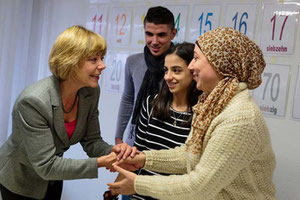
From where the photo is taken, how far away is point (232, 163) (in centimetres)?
115

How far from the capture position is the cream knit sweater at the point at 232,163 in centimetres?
114

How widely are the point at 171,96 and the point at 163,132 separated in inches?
8.8

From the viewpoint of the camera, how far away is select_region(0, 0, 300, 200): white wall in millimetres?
2068

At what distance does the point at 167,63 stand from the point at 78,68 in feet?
1.60

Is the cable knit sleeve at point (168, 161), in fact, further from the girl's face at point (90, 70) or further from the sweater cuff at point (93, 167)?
the girl's face at point (90, 70)

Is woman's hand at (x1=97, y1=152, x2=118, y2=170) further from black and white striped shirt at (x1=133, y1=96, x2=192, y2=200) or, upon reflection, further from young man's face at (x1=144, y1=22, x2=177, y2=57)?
young man's face at (x1=144, y1=22, x2=177, y2=57)

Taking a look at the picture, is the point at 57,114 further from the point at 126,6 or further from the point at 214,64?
the point at 126,6

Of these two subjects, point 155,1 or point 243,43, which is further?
point 155,1

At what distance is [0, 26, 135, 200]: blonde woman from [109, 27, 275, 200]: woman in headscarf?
39 cm

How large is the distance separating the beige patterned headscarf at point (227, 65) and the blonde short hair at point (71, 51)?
601 millimetres

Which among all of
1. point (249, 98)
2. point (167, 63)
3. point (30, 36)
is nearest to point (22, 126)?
point (167, 63)

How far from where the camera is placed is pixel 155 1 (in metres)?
2.81

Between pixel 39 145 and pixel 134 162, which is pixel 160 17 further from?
pixel 39 145

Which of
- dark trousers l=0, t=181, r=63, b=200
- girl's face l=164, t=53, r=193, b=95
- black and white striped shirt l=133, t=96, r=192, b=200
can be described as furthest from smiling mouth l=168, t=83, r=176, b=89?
dark trousers l=0, t=181, r=63, b=200
